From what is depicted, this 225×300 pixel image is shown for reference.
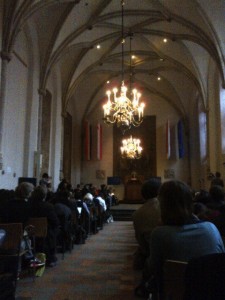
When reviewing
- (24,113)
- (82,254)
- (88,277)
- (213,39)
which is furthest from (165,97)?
(88,277)

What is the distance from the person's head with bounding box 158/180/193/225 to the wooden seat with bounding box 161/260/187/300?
0.91ft

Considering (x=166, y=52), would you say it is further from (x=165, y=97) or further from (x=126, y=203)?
(x=126, y=203)

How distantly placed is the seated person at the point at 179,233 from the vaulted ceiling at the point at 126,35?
32.1ft

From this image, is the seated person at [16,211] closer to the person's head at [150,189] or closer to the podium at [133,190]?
the person's head at [150,189]

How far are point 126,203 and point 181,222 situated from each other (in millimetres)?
19547

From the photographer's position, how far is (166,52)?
16.9 m

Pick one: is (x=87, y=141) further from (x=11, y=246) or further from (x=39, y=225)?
(x=11, y=246)

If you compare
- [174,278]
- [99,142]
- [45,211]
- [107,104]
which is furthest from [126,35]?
[174,278]

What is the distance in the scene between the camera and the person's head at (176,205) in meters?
1.99

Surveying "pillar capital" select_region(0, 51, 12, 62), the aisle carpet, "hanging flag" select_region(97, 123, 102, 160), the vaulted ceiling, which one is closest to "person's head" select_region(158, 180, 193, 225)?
the aisle carpet

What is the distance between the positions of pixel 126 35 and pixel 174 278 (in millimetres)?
15298

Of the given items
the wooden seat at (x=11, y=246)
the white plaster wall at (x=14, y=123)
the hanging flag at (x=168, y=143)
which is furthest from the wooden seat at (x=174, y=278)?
the hanging flag at (x=168, y=143)

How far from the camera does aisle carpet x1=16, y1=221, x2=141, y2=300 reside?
13.0 feet

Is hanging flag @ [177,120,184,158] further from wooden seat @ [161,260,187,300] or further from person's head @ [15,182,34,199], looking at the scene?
wooden seat @ [161,260,187,300]
